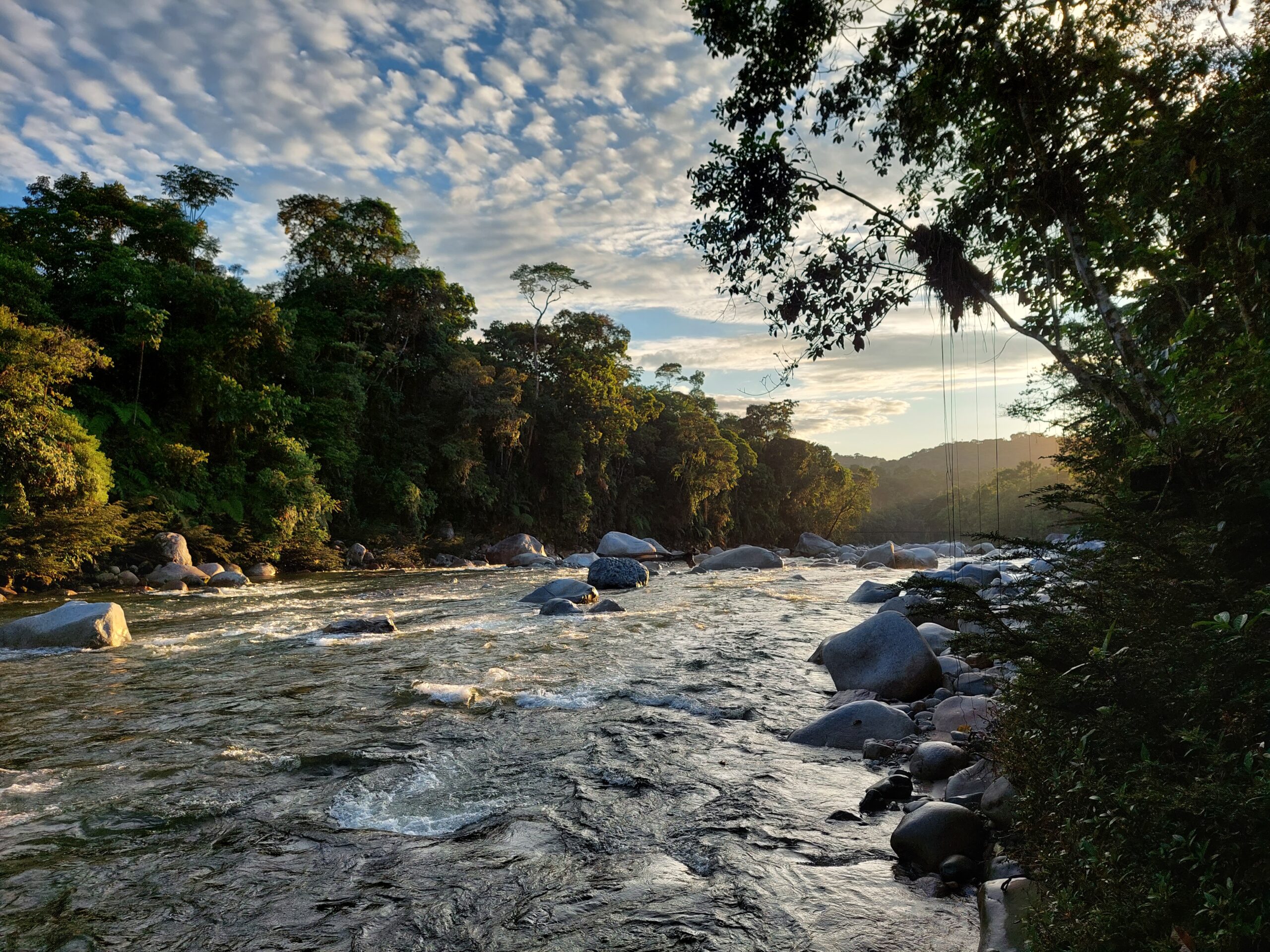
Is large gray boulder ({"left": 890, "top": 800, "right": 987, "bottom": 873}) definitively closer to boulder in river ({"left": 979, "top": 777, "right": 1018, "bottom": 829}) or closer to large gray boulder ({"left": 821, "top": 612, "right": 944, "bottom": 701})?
boulder in river ({"left": 979, "top": 777, "right": 1018, "bottom": 829})

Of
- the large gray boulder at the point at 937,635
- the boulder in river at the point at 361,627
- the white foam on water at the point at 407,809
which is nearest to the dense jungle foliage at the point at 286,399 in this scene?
the boulder in river at the point at 361,627

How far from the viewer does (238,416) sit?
19.9m

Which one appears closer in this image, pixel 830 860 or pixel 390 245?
pixel 830 860

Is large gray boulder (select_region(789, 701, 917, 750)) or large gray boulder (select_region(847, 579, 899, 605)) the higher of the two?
large gray boulder (select_region(789, 701, 917, 750))

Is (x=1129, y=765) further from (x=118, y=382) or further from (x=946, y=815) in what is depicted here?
(x=118, y=382)

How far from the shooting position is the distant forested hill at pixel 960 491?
39.1m

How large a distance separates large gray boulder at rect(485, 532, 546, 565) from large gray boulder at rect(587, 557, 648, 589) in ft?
30.0

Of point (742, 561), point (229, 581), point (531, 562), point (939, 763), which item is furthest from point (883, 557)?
point (939, 763)

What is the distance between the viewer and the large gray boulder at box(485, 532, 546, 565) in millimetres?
27344

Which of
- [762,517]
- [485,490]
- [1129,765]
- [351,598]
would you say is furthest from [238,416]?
[762,517]

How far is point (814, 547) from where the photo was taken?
41875 millimetres

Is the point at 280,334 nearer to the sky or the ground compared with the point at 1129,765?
nearer to the sky

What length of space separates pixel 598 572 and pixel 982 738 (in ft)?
46.9

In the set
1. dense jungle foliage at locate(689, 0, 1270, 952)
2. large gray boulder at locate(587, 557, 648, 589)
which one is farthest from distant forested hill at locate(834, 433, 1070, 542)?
large gray boulder at locate(587, 557, 648, 589)
